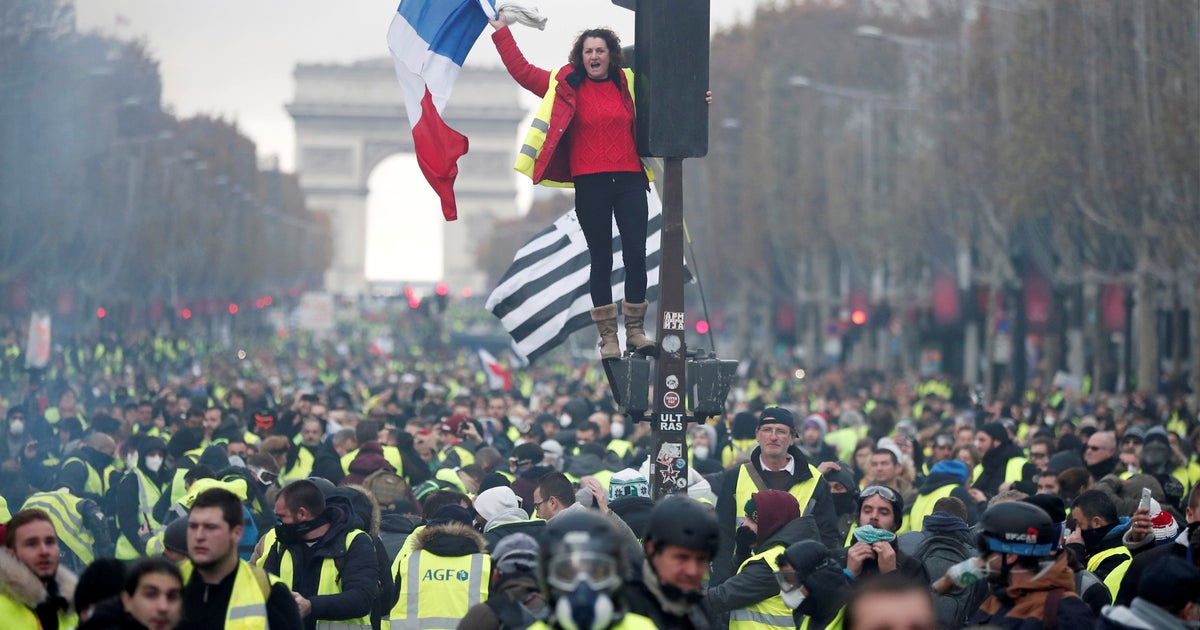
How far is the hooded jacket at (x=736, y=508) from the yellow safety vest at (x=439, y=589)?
144cm

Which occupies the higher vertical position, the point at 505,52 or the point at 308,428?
the point at 505,52

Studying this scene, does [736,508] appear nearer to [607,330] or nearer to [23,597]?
[607,330]

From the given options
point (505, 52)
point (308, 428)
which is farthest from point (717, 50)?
point (505, 52)

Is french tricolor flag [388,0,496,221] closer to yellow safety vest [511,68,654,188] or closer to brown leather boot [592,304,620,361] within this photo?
yellow safety vest [511,68,654,188]

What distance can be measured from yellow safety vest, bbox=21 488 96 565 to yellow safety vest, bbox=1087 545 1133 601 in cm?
484

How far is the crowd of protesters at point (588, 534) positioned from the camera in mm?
5473

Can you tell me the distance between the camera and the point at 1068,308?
50.6 metres

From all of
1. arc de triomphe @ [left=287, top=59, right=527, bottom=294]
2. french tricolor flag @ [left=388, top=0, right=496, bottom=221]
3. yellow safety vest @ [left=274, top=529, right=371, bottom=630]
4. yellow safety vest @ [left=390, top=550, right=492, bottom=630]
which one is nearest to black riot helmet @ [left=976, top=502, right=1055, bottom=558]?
yellow safety vest @ [left=390, top=550, right=492, bottom=630]

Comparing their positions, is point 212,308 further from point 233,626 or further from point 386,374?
point 233,626

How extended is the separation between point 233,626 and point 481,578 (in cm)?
159

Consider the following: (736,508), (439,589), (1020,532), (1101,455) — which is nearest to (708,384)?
(736,508)

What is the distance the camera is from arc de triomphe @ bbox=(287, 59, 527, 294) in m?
126

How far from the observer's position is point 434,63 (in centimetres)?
941

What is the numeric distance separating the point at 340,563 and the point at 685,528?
286 cm
